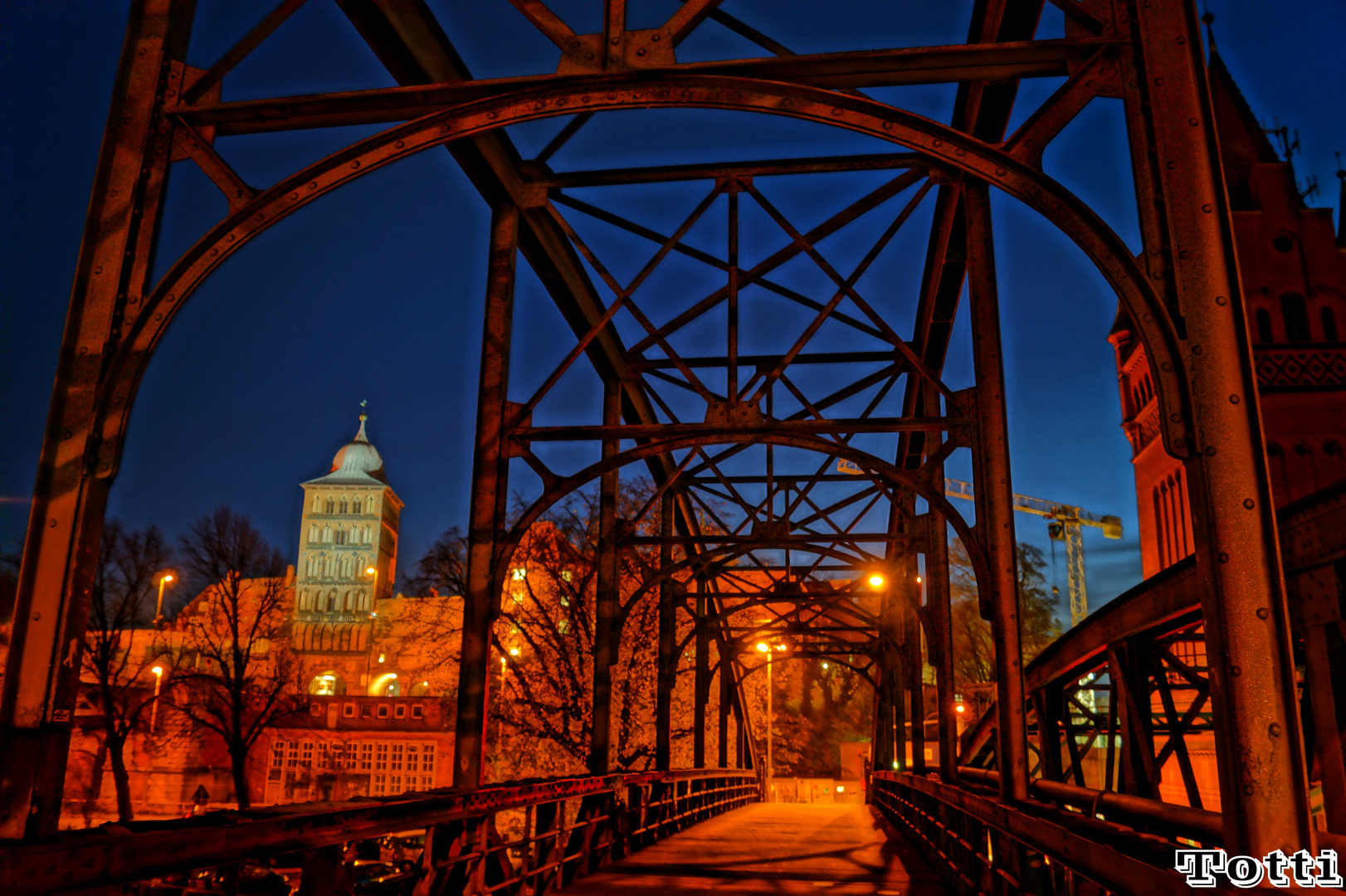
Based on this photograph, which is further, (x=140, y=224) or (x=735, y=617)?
(x=735, y=617)

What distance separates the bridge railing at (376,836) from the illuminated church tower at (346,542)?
396 feet

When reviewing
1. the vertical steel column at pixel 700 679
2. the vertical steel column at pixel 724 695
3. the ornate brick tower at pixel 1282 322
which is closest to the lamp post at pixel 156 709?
the vertical steel column at pixel 724 695

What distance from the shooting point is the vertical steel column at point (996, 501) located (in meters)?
7.48

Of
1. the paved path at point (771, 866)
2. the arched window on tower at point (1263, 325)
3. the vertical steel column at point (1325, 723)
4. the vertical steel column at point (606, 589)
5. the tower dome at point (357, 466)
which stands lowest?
the paved path at point (771, 866)

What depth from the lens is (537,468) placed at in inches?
381

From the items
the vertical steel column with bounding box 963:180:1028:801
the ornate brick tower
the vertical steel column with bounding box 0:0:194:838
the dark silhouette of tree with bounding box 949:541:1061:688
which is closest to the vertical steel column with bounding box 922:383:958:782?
the vertical steel column with bounding box 963:180:1028:801

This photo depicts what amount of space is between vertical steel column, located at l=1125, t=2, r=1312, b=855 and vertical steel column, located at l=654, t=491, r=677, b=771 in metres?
11.4

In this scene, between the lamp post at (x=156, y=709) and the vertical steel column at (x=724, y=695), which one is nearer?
the vertical steel column at (x=724, y=695)

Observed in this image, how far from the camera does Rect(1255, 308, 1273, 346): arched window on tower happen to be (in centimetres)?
3250

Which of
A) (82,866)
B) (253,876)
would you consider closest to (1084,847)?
(82,866)

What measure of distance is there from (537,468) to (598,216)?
253cm

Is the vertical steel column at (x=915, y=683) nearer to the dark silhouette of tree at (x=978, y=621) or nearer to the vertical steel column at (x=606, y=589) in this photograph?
the vertical steel column at (x=606, y=589)

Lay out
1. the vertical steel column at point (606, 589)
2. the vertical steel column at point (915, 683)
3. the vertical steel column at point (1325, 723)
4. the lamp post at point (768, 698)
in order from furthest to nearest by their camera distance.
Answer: the lamp post at point (768, 698) → the vertical steel column at point (915, 683) → the vertical steel column at point (606, 589) → the vertical steel column at point (1325, 723)

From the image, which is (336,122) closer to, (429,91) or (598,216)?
(429,91)
